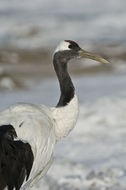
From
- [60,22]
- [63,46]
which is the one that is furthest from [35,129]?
[60,22]

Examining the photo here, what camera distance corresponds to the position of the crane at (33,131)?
6.30 meters

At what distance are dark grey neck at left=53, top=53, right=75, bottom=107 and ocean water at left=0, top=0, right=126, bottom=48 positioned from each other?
20.3 m

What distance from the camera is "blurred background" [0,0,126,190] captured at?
8852mm

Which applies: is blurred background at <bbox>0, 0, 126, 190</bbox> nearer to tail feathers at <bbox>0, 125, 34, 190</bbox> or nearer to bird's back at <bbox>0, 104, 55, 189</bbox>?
bird's back at <bbox>0, 104, 55, 189</bbox>

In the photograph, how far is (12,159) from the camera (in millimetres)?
6312

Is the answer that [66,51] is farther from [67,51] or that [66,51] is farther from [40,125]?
[40,125]

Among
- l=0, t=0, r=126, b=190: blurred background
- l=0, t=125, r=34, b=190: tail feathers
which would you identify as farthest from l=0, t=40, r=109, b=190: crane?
l=0, t=0, r=126, b=190: blurred background

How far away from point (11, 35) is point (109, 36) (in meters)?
4.11

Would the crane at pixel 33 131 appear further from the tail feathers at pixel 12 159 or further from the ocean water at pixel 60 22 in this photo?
the ocean water at pixel 60 22

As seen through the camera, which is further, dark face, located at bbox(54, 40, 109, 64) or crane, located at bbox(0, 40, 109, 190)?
dark face, located at bbox(54, 40, 109, 64)

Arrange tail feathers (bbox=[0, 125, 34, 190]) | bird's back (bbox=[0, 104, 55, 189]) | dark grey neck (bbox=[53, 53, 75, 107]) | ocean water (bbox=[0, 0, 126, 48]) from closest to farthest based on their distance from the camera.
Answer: tail feathers (bbox=[0, 125, 34, 190]) < bird's back (bbox=[0, 104, 55, 189]) < dark grey neck (bbox=[53, 53, 75, 107]) < ocean water (bbox=[0, 0, 126, 48])

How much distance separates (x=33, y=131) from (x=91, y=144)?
4318 mm

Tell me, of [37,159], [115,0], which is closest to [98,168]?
[37,159]

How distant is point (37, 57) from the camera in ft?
84.7
